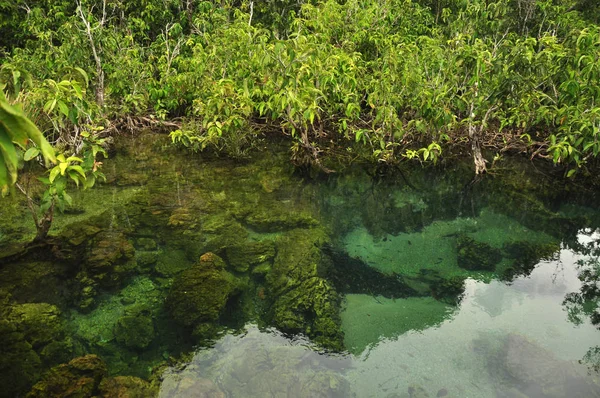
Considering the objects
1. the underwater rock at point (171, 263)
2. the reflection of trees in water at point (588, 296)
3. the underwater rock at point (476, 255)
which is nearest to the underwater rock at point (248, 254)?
the underwater rock at point (171, 263)

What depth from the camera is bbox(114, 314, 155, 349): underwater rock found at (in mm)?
3990

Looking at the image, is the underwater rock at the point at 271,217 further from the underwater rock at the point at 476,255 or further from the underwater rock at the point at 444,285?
the underwater rock at the point at 476,255

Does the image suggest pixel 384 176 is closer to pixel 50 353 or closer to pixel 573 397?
pixel 573 397

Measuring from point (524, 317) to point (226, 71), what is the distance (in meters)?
8.49

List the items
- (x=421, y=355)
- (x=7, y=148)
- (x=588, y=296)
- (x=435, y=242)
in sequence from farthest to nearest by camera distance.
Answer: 1. (x=435, y=242)
2. (x=588, y=296)
3. (x=421, y=355)
4. (x=7, y=148)

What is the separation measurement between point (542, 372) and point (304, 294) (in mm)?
2369

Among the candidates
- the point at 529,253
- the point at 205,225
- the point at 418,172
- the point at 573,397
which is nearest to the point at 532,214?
the point at 529,253

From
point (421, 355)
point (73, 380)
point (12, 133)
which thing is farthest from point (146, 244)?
point (12, 133)

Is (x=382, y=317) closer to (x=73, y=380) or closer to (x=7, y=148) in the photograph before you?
(x=73, y=380)

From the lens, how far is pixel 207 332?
4172mm

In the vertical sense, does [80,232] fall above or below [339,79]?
below

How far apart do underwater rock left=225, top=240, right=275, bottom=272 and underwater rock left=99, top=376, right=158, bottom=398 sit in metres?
1.95

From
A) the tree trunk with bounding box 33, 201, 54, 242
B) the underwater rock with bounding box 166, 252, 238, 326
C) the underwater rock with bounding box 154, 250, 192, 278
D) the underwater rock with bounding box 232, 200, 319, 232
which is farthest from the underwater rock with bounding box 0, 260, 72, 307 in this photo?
the underwater rock with bounding box 232, 200, 319, 232

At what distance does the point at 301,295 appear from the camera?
4.73 meters
